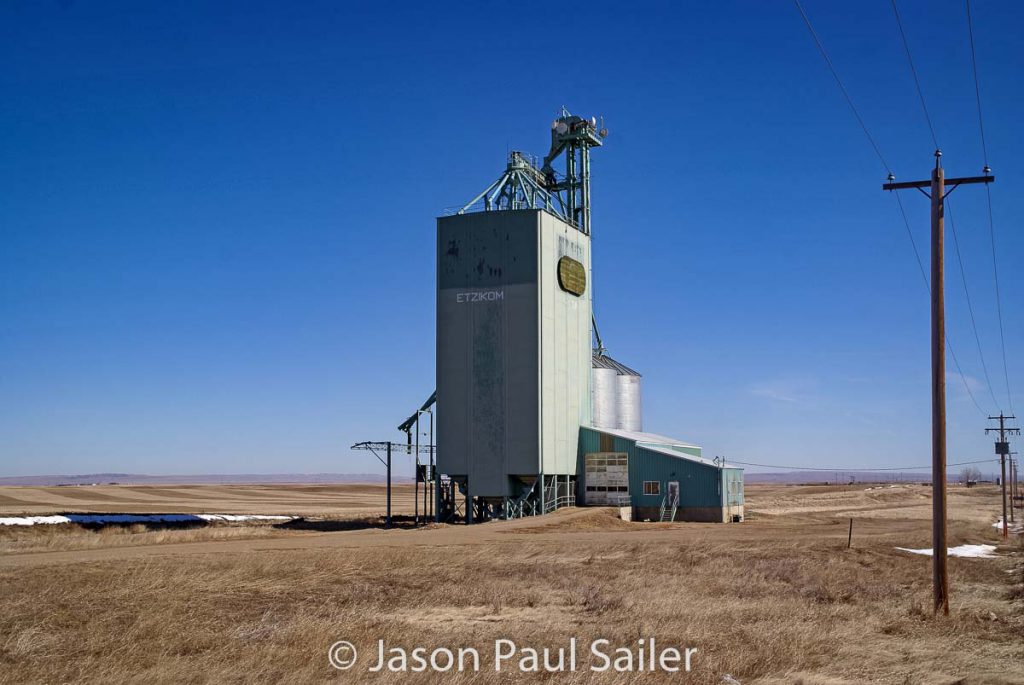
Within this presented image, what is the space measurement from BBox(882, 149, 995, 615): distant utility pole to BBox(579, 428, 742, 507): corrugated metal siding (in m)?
39.3

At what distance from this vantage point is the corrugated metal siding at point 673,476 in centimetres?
6366

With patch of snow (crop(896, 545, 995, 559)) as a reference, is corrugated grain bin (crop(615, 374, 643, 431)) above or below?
above

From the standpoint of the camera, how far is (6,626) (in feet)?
61.3

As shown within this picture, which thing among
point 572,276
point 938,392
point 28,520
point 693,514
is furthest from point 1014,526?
point 28,520

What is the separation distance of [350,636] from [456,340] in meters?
44.5

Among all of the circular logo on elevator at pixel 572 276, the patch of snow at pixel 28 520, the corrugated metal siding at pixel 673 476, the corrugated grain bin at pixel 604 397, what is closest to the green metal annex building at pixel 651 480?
the corrugated metal siding at pixel 673 476

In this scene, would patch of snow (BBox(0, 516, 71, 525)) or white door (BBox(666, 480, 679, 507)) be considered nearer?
patch of snow (BBox(0, 516, 71, 525))

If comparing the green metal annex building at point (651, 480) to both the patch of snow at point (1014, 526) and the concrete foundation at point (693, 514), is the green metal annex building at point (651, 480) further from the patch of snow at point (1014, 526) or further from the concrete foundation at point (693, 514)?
the patch of snow at point (1014, 526)

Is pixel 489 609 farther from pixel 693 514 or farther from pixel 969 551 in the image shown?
pixel 693 514

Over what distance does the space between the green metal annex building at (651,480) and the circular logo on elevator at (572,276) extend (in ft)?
33.9

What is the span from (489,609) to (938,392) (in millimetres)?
13255

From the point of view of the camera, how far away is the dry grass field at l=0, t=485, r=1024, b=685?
53.7 ft

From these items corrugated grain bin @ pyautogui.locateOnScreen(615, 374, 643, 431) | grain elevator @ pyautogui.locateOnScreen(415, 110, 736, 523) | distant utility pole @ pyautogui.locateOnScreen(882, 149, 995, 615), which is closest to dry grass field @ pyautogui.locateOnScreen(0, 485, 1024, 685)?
distant utility pole @ pyautogui.locateOnScreen(882, 149, 995, 615)

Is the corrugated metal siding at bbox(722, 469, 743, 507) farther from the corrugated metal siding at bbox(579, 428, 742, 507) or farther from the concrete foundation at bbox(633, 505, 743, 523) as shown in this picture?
the concrete foundation at bbox(633, 505, 743, 523)
